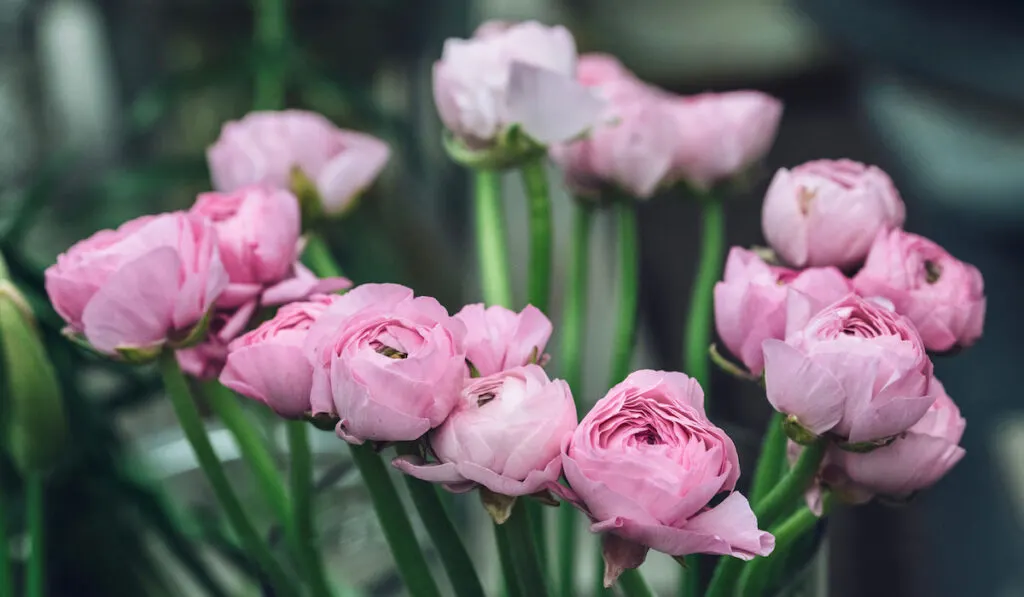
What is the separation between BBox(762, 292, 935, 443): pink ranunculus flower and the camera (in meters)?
0.16

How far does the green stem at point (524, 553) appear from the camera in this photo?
0.18 meters

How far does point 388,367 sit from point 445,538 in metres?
0.06

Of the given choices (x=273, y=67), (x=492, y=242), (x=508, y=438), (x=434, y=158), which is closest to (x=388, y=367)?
(x=508, y=438)

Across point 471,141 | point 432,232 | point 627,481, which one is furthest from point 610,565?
point 432,232

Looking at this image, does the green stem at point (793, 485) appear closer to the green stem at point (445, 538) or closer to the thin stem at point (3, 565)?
the green stem at point (445, 538)

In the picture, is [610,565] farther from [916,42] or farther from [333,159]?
[916,42]

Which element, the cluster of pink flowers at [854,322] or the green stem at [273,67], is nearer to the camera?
the cluster of pink flowers at [854,322]

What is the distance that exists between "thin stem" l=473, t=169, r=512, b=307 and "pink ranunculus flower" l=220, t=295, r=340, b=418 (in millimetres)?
93

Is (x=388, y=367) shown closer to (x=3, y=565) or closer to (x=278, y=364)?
(x=278, y=364)

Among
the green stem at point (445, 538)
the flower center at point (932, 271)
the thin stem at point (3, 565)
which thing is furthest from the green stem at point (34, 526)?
the flower center at point (932, 271)

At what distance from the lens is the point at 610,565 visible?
0.16 meters

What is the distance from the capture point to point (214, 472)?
22 cm

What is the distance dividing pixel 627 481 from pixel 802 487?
0.05m

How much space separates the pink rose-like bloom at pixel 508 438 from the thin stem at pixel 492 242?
0.34 ft
